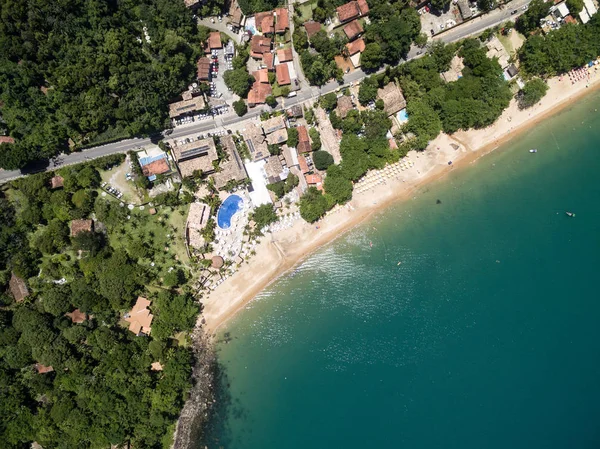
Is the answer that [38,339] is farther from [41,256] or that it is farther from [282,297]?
[282,297]

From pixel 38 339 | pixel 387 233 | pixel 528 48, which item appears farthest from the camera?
pixel 387 233

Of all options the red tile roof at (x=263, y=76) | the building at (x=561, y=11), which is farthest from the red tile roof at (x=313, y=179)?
the building at (x=561, y=11)

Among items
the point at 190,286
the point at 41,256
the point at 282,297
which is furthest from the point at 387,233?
the point at 41,256

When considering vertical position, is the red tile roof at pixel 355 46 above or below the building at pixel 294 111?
above

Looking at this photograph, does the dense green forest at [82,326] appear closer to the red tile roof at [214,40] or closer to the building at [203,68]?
the building at [203,68]

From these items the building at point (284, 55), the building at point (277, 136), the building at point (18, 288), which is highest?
the building at point (284, 55)

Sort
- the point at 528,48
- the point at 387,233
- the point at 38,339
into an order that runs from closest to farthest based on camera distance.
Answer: the point at 38,339 → the point at 528,48 → the point at 387,233
